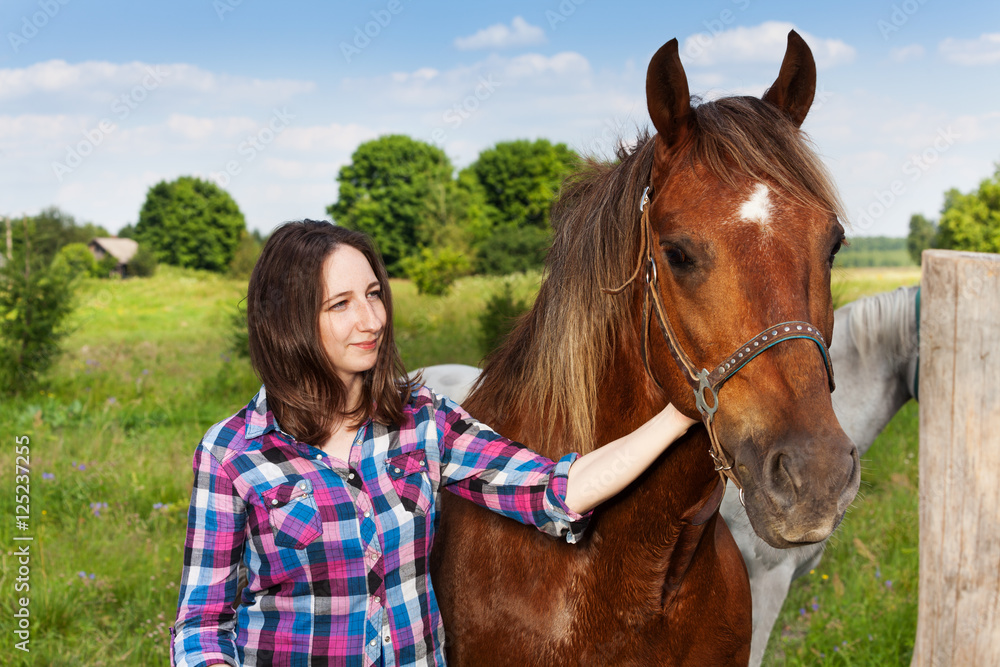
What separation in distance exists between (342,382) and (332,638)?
642mm

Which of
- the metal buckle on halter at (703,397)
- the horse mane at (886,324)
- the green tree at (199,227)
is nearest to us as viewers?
the metal buckle on halter at (703,397)

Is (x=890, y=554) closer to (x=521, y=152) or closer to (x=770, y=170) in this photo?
(x=770, y=170)

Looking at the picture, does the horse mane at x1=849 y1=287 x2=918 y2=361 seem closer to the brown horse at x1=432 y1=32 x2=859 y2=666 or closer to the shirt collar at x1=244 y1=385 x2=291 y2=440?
the brown horse at x1=432 y1=32 x2=859 y2=666

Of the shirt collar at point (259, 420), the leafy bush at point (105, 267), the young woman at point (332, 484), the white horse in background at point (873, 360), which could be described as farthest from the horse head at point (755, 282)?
the leafy bush at point (105, 267)

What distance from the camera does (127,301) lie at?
72.1 feet

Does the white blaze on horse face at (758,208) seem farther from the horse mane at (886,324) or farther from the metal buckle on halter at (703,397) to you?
the horse mane at (886,324)

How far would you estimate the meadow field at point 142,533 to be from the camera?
346 cm

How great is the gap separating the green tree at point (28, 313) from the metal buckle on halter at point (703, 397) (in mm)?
9146

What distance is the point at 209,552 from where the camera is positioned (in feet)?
5.01

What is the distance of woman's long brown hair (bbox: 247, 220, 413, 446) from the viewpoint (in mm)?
1630

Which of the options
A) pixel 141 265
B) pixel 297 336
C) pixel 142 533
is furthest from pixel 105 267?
pixel 297 336

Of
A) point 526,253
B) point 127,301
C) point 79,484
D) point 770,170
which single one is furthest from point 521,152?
point 770,170

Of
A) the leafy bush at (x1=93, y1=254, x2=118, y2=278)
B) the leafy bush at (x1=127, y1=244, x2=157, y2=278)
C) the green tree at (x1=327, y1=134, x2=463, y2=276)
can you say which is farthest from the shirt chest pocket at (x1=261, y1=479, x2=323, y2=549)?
the leafy bush at (x1=127, y1=244, x2=157, y2=278)

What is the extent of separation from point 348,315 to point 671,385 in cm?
85
